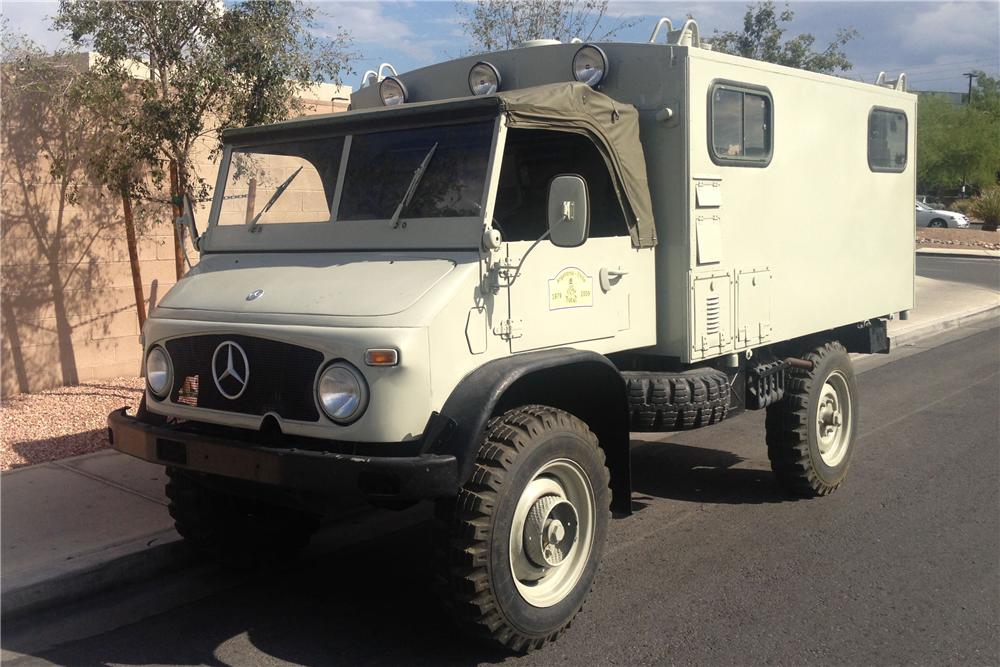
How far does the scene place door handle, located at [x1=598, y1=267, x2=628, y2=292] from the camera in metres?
5.02

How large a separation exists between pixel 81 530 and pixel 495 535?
2970mm

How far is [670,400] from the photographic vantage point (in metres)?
5.47

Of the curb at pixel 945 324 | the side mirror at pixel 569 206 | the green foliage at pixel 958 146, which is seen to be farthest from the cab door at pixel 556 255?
the green foliage at pixel 958 146

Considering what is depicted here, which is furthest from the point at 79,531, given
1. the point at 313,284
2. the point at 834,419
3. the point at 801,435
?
the point at 834,419

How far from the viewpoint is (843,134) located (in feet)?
23.2

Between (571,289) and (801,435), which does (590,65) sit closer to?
(571,289)

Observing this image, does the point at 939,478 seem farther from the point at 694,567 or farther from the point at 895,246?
the point at 694,567

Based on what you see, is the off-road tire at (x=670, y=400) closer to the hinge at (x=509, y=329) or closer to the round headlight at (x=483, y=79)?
the hinge at (x=509, y=329)

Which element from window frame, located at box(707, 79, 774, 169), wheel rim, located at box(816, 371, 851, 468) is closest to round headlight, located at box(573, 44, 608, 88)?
window frame, located at box(707, 79, 774, 169)

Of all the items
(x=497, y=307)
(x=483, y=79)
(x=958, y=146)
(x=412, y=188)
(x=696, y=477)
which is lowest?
(x=696, y=477)

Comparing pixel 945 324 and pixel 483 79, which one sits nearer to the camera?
pixel 483 79

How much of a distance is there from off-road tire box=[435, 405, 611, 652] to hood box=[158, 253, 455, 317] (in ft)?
2.43

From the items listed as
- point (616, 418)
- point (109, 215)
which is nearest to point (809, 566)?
point (616, 418)

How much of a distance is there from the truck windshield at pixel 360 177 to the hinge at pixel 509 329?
1.78 feet
